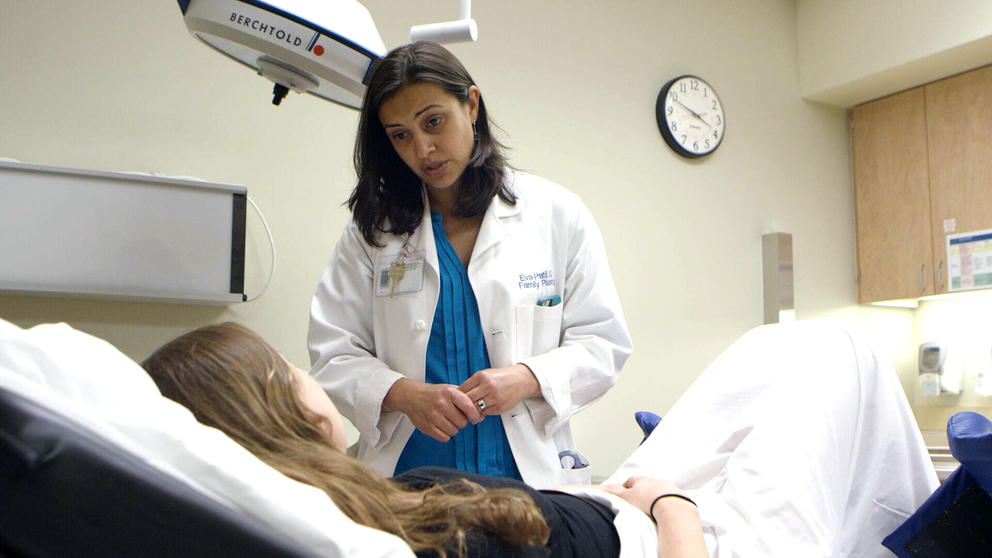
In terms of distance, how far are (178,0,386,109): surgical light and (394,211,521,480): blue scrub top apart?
1.35ft

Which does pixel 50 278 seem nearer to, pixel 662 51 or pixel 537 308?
pixel 537 308

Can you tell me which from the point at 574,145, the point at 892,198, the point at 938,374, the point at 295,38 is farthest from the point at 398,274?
the point at 938,374

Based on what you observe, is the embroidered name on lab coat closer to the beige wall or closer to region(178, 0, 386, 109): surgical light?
region(178, 0, 386, 109): surgical light

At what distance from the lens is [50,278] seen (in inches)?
80.9

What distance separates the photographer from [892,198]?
393 cm

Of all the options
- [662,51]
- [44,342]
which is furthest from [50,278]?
[662,51]

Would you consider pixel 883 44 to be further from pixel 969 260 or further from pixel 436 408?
pixel 436 408

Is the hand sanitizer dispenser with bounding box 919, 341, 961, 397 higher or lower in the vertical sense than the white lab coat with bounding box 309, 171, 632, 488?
lower

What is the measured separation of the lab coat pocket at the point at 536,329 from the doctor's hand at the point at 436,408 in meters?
0.22

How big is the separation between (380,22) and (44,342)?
2250mm

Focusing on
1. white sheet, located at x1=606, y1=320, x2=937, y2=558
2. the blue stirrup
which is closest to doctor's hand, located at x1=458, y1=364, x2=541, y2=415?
white sheet, located at x1=606, y1=320, x2=937, y2=558

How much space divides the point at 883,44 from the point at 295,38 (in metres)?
3.03

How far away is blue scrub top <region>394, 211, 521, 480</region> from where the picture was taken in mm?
1676

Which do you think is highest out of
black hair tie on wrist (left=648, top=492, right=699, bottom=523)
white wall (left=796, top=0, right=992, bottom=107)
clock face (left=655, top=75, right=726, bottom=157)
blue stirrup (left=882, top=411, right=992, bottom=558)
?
white wall (left=796, top=0, right=992, bottom=107)
